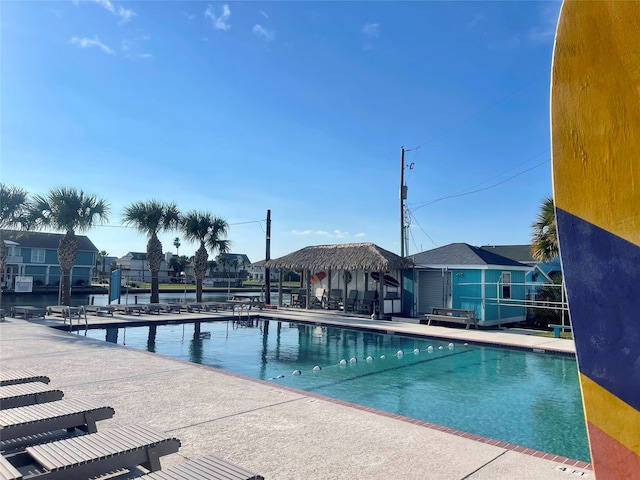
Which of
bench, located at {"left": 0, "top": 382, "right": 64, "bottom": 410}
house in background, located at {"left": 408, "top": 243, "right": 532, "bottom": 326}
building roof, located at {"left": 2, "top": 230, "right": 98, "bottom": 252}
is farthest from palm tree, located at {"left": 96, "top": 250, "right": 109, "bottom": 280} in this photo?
bench, located at {"left": 0, "top": 382, "right": 64, "bottom": 410}

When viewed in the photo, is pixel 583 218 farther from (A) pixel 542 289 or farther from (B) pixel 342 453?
(A) pixel 542 289

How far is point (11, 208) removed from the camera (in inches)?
704

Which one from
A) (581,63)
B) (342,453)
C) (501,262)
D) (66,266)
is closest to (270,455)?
(342,453)

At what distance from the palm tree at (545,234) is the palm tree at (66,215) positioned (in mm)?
17586

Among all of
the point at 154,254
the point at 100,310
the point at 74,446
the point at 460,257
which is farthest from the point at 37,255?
the point at 74,446

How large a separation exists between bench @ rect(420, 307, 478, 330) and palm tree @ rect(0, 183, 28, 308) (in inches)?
662

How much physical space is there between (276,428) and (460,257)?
50.0 ft

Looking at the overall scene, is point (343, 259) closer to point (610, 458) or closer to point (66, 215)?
point (66, 215)

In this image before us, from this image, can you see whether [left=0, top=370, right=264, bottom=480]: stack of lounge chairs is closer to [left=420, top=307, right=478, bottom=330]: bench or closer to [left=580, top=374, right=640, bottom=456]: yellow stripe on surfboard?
[left=580, top=374, right=640, bottom=456]: yellow stripe on surfboard

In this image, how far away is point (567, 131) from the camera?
1521 mm

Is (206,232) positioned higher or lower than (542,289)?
higher

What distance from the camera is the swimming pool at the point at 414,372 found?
7.04 metres

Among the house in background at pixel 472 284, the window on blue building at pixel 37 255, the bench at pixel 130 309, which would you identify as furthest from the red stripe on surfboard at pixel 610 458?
the window on blue building at pixel 37 255

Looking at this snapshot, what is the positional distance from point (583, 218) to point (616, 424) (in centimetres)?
68
